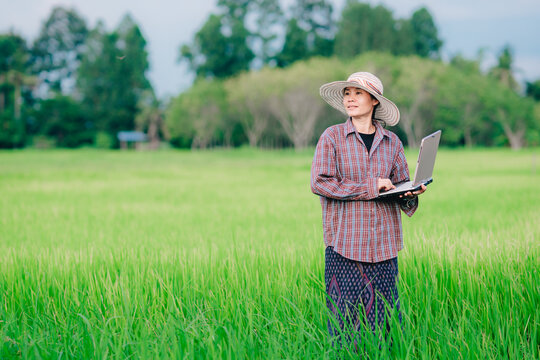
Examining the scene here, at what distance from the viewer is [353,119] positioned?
2682 mm

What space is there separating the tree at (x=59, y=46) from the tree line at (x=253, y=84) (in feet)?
0.44

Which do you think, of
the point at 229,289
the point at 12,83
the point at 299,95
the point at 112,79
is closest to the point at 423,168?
the point at 229,289

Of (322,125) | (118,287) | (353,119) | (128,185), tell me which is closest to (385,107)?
(353,119)

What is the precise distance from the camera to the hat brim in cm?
254

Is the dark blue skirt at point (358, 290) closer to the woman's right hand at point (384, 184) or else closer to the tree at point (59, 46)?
the woman's right hand at point (384, 184)

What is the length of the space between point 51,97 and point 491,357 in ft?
184

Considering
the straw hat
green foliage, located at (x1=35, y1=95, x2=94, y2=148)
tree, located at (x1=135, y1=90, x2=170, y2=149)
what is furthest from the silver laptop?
tree, located at (x1=135, y1=90, x2=170, y2=149)

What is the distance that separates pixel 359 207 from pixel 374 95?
24.2 inches

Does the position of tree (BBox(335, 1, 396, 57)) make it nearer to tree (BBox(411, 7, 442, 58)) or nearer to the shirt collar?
tree (BBox(411, 7, 442, 58))

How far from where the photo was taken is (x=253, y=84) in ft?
132

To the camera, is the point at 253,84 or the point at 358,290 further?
the point at 253,84

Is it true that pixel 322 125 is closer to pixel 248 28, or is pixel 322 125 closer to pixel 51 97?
pixel 248 28

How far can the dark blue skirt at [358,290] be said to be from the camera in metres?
2.60

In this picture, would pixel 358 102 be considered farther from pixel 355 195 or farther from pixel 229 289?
pixel 229 289
